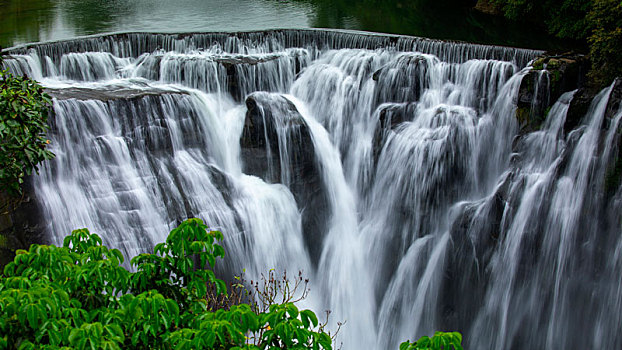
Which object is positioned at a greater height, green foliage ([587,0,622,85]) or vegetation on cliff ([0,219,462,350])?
green foliage ([587,0,622,85])

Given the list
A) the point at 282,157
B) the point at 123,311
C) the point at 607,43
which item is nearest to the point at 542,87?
the point at 607,43

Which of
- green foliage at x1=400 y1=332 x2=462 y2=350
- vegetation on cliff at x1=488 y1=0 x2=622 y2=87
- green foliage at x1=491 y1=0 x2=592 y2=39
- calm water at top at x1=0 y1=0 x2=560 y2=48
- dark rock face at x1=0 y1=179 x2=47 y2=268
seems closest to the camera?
green foliage at x1=400 y1=332 x2=462 y2=350

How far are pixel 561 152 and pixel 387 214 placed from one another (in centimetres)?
506

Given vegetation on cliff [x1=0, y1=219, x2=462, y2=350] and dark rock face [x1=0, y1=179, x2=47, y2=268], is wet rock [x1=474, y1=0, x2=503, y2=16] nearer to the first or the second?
dark rock face [x1=0, y1=179, x2=47, y2=268]

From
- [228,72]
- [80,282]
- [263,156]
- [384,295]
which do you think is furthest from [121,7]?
[80,282]

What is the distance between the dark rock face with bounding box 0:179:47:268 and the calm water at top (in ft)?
40.1

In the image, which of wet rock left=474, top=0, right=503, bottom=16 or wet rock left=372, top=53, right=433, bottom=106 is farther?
wet rock left=474, top=0, right=503, bottom=16

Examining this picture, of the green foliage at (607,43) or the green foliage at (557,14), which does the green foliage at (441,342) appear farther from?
the green foliage at (557,14)

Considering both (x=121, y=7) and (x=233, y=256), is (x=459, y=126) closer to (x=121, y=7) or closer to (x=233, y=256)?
(x=233, y=256)

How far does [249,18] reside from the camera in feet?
93.3

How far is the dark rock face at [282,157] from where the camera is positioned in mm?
17141

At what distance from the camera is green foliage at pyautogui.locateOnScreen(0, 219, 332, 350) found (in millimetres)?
5066

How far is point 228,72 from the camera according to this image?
19.2m

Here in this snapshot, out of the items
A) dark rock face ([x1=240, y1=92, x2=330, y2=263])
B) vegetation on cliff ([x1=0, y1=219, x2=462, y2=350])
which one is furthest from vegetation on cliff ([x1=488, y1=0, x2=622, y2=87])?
vegetation on cliff ([x1=0, y1=219, x2=462, y2=350])
